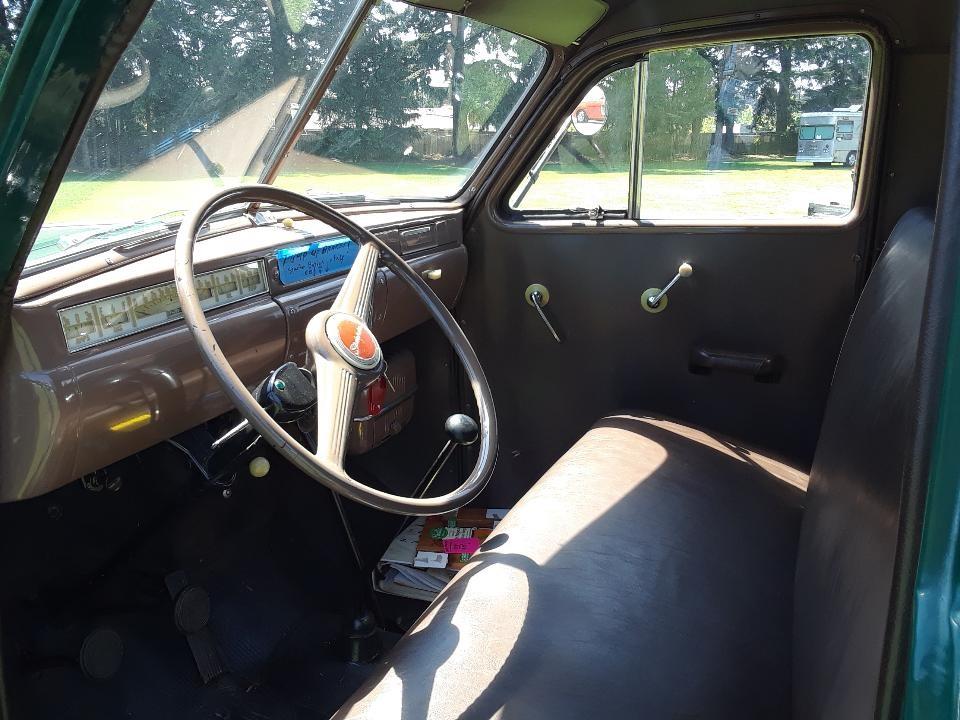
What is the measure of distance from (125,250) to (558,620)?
105 cm

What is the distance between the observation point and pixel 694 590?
1431mm

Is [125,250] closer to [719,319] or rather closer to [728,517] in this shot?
[728,517]

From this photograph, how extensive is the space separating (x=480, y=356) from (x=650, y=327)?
58 centimetres

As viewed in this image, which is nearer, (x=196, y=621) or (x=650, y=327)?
(x=196, y=621)

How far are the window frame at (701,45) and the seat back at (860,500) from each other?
1.43 ft

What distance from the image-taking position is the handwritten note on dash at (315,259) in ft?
5.72

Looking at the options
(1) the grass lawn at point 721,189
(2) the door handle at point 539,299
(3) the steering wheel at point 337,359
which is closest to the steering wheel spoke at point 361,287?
(3) the steering wheel at point 337,359

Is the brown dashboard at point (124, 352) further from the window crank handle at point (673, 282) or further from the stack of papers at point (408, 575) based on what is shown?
the window crank handle at point (673, 282)

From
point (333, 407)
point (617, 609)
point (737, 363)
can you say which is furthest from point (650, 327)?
point (333, 407)

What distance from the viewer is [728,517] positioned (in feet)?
5.54

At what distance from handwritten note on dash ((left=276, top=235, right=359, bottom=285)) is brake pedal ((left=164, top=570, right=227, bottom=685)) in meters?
0.82

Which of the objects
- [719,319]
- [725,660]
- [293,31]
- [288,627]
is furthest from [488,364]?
[725,660]

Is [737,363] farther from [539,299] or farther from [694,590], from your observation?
[694,590]

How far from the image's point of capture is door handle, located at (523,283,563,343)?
2441 millimetres
